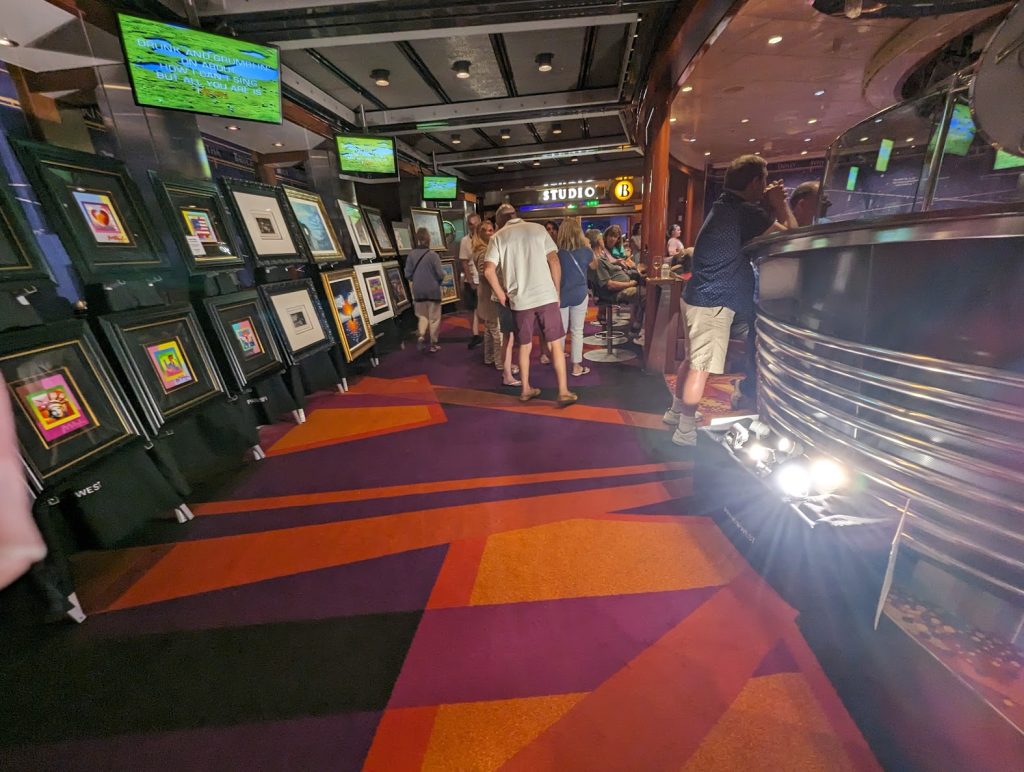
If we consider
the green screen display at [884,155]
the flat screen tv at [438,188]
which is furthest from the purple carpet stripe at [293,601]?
the flat screen tv at [438,188]

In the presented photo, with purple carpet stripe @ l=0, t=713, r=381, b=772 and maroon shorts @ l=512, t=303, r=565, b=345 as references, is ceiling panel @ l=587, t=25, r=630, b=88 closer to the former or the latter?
maroon shorts @ l=512, t=303, r=565, b=345

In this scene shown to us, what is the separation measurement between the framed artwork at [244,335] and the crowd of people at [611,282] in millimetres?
1781

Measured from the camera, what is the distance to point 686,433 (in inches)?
109

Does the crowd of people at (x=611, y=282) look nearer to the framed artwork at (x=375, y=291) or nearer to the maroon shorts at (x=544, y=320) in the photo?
the maroon shorts at (x=544, y=320)

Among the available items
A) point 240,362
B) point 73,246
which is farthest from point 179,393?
point 73,246

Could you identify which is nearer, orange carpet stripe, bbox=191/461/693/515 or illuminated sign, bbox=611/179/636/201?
orange carpet stripe, bbox=191/461/693/515

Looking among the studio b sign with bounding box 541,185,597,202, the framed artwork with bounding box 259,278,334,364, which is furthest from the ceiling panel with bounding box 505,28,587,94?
the studio b sign with bounding box 541,185,597,202

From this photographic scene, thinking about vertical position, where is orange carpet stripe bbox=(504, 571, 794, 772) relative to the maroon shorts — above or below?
below

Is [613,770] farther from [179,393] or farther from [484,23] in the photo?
[484,23]

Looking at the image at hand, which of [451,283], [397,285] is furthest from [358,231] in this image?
[451,283]

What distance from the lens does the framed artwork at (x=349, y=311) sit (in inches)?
168

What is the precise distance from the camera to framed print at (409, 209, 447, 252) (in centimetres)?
819

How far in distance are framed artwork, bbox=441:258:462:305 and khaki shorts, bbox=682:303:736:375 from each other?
6.19 m

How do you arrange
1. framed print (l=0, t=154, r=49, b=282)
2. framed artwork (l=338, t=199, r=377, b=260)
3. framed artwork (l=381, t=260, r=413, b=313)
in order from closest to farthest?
framed print (l=0, t=154, r=49, b=282), framed artwork (l=338, t=199, r=377, b=260), framed artwork (l=381, t=260, r=413, b=313)
